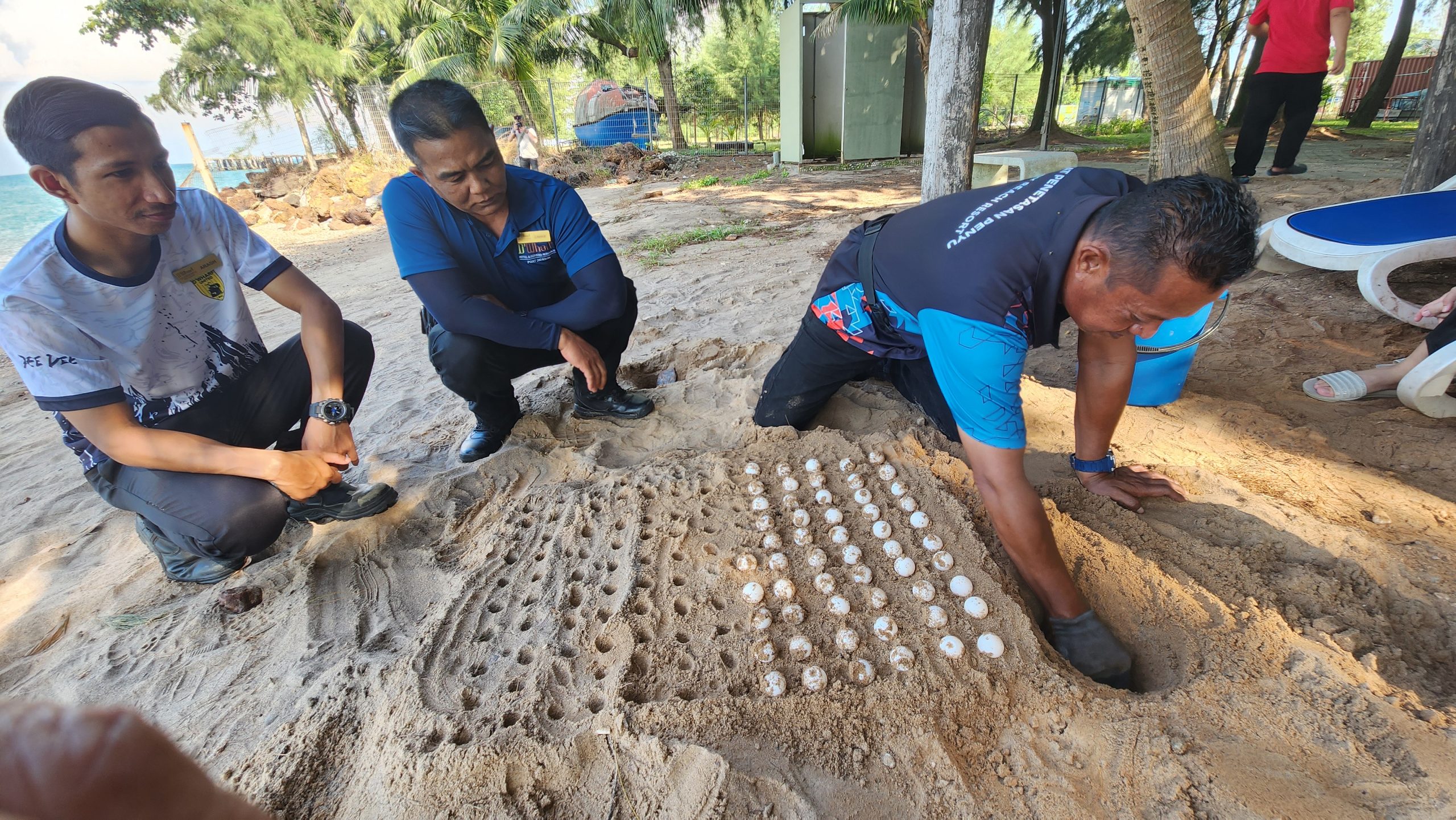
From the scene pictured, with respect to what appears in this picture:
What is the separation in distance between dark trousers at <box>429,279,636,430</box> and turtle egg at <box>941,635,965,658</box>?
1797 mm

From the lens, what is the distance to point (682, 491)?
6.63ft

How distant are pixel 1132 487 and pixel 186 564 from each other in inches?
122

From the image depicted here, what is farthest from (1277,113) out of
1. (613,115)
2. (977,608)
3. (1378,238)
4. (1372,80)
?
(1372,80)

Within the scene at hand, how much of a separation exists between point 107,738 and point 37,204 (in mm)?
2085

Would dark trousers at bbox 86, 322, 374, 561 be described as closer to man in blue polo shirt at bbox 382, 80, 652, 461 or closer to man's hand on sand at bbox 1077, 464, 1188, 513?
man in blue polo shirt at bbox 382, 80, 652, 461

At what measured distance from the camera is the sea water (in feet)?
5.33

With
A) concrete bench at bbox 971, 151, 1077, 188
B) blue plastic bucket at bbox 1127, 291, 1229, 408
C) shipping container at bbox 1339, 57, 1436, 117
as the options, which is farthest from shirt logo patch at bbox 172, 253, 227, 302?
shipping container at bbox 1339, 57, 1436, 117

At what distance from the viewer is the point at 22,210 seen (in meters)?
1.73

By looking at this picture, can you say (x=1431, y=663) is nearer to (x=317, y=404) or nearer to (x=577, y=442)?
(x=577, y=442)

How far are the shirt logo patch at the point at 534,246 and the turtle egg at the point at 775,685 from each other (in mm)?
1854

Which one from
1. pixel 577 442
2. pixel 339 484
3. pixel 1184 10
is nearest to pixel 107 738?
pixel 339 484

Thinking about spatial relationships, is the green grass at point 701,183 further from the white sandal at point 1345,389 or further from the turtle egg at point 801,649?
the turtle egg at point 801,649

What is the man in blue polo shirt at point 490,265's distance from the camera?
2080mm

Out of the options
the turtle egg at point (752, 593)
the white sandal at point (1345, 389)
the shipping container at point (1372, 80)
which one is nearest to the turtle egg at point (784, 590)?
the turtle egg at point (752, 593)
